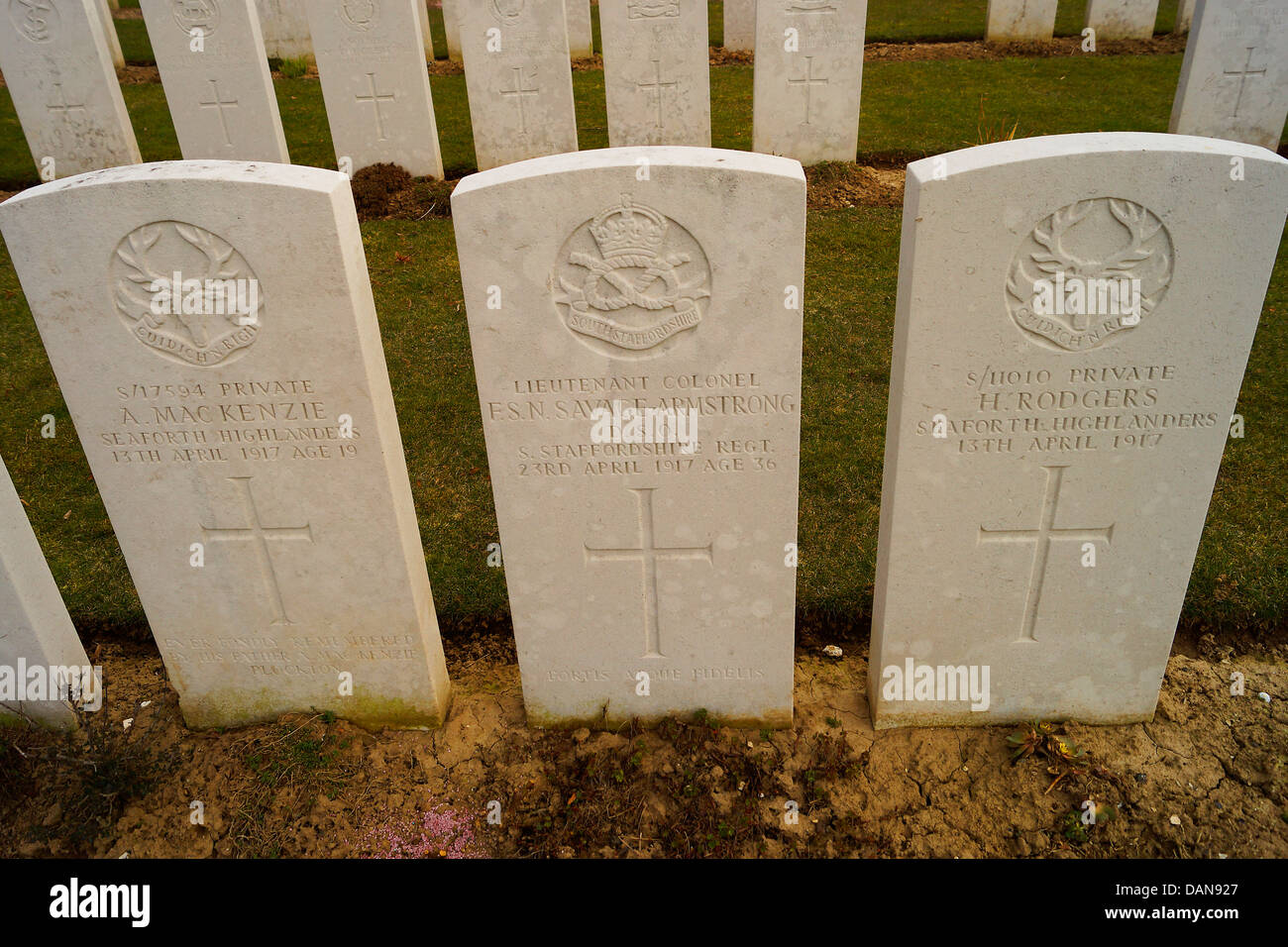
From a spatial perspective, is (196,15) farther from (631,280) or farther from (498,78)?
(631,280)

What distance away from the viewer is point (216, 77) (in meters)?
9.44

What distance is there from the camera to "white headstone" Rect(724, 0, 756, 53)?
14930mm

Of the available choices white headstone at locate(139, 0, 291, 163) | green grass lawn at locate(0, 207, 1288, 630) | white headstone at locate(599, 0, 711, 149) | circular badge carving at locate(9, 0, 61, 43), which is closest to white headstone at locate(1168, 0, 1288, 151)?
green grass lawn at locate(0, 207, 1288, 630)

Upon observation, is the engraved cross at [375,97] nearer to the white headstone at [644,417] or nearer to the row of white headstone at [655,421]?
the row of white headstone at [655,421]

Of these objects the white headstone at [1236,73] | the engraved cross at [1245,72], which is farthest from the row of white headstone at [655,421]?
the engraved cross at [1245,72]

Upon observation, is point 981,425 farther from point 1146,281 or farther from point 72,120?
point 72,120

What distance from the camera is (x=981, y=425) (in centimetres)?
325

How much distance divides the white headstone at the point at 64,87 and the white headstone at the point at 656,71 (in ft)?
18.4

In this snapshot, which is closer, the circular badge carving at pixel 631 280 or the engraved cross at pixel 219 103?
the circular badge carving at pixel 631 280

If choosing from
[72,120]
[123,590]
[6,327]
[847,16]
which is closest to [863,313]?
[847,16]

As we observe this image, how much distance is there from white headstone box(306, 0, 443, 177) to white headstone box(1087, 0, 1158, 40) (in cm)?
→ 1111

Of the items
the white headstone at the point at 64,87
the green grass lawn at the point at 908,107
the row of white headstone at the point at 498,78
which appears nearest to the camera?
the row of white headstone at the point at 498,78

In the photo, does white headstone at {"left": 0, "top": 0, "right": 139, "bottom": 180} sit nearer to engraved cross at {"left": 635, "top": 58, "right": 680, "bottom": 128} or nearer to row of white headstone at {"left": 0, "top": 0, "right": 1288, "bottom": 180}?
row of white headstone at {"left": 0, "top": 0, "right": 1288, "bottom": 180}

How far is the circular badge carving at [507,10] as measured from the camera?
9430 millimetres
